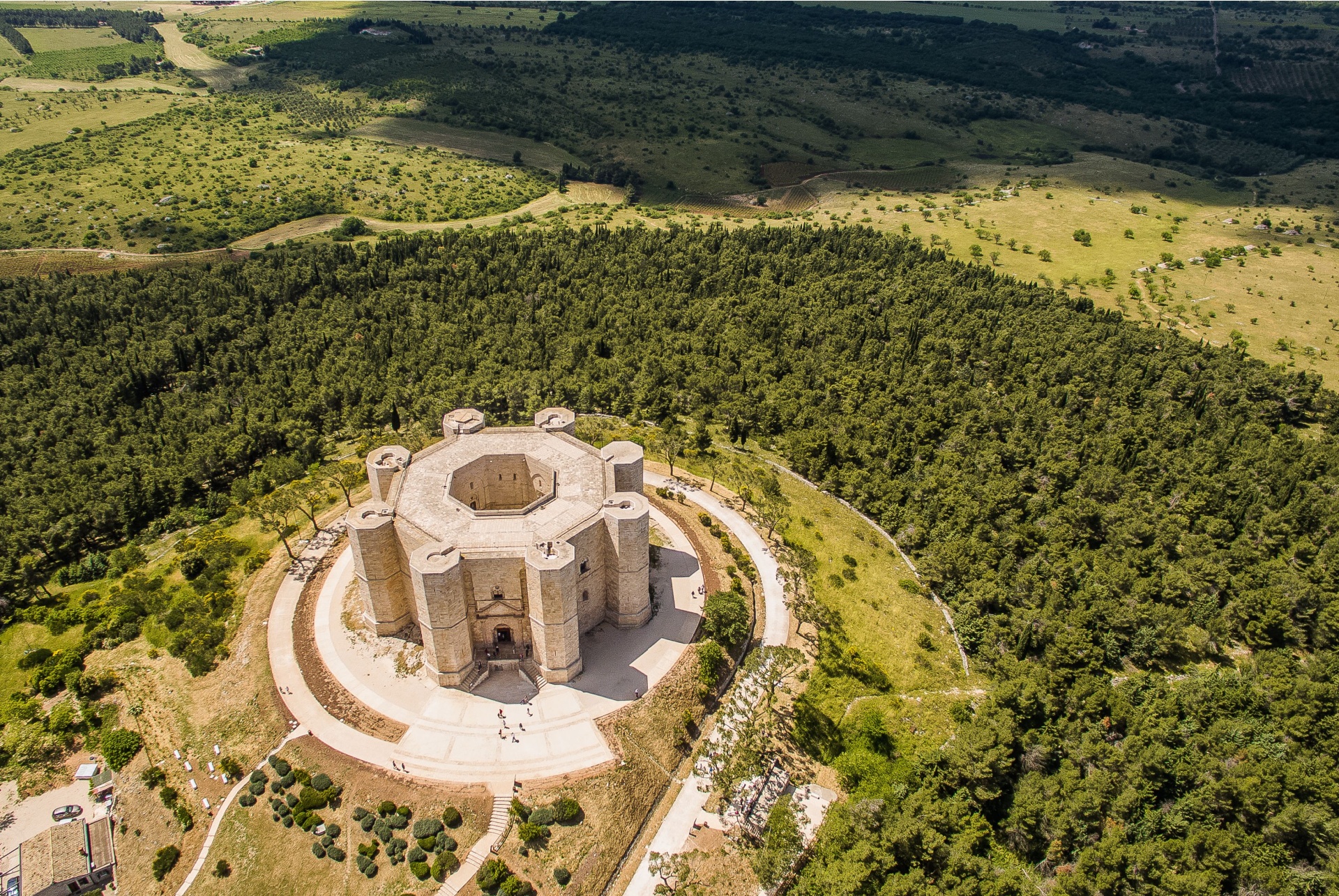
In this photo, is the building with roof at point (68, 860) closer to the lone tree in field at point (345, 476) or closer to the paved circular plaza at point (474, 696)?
the paved circular plaza at point (474, 696)

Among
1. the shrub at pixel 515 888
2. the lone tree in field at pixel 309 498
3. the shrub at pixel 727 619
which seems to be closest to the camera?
the shrub at pixel 515 888

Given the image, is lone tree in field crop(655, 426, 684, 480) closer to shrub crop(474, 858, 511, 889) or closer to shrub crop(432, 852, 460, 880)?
shrub crop(474, 858, 511, 889)

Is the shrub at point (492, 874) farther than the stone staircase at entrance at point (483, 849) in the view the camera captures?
No

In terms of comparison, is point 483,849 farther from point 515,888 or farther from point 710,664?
point 710,664

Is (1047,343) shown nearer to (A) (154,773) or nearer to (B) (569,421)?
(B) (569,421)

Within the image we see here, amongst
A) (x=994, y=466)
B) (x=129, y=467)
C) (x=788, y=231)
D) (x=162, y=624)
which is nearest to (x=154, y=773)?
(x=162, y=624)

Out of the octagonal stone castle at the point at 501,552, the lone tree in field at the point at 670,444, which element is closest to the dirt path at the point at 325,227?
the lone tree in field at the point at 670,444

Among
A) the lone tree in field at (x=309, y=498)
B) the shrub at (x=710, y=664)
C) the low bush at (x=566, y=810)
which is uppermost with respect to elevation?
the lone tree in field at (x=309, y=498)

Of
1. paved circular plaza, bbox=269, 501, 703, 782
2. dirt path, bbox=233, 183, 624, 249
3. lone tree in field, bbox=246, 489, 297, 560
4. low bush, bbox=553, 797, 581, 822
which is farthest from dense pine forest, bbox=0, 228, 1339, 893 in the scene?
dirt path, bbox=233, 183, 624, 249
